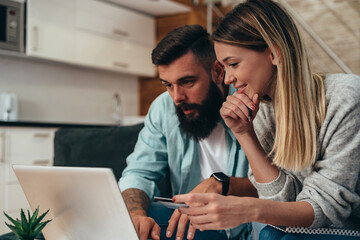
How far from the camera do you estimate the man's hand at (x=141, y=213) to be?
1291mm

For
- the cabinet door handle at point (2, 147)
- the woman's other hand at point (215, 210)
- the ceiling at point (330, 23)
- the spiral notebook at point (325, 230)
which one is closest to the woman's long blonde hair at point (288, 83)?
the spiral notebook at point (325, 230)

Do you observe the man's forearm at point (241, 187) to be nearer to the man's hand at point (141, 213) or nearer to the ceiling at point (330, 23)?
the man's hand at point (141, 213)

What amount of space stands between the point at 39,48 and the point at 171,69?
Answer: 232cm

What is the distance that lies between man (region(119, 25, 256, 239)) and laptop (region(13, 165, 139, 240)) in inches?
18.4

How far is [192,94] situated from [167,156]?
1.07ft

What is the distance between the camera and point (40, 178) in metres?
1.13

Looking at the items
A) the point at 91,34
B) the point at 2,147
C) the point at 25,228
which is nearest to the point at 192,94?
the point at 25,228

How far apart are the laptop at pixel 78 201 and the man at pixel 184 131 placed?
0.47 meters

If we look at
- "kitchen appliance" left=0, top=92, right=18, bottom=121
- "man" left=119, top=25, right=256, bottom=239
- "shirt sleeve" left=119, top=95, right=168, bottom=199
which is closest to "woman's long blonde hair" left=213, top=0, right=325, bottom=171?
"man" left=119, top=25, right=256, bottom=239

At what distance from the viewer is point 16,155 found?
325 cm

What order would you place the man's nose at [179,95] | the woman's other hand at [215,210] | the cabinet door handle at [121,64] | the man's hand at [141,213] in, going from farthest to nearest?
the cabinet door handle at [121,64] < the man's nose at [179,95] < the man's hand at [141,213] < the woman's other hand at [215,210]

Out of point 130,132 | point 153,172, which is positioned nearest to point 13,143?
point 130,132

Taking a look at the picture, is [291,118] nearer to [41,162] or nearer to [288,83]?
[288,83]

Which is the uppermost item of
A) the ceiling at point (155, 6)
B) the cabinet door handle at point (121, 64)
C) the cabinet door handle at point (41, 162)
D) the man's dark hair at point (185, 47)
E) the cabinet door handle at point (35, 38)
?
the ceiling at point (155, 6)
